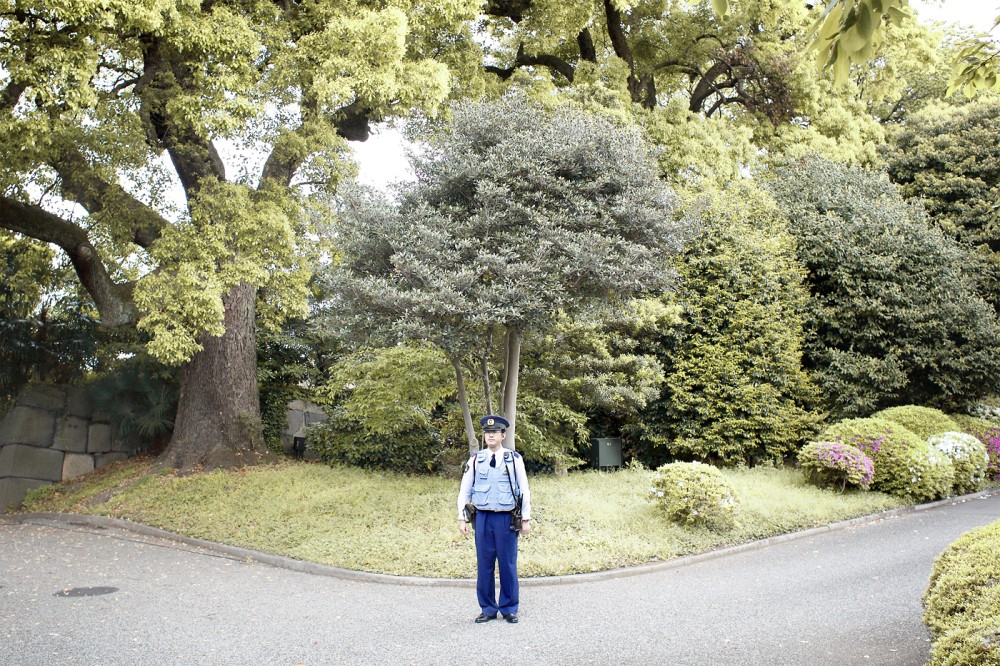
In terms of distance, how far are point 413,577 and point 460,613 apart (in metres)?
1.35

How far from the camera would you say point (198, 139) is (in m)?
11.9

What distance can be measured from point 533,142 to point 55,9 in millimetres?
5428

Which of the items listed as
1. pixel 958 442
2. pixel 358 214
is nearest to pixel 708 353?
pixel 958 442

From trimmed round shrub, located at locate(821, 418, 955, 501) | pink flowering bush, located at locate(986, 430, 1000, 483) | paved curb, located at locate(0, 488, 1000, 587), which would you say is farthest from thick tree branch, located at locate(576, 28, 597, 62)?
paved curb, located at locate(0, 488, 1000, 587)

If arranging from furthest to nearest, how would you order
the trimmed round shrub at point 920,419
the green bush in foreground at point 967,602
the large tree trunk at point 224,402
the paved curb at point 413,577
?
1. the trimmed round shrub at point 920,419
2. the large tree trunk at point 224,402
3. the paved curb at point 413,577
4. the green bush in foreground at point 967,602

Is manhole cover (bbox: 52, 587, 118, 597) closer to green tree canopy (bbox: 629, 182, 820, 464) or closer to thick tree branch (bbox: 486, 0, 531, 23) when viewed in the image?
green tree canopy (bbox: 629, 182, 820, 464)

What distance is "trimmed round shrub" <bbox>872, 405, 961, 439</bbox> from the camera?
1304cm

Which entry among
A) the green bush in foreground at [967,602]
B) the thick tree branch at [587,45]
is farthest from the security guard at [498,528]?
the thick tree branch at [587,45]

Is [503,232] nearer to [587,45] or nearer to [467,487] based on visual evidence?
[467,487]

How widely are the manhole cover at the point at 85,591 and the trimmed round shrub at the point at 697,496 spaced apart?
5.99m

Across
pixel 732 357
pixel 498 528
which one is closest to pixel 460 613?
pixel 498 528

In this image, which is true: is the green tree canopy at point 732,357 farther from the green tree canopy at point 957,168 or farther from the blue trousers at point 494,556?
the blue trousers at point 494,556

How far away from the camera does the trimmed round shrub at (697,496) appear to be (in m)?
8.95

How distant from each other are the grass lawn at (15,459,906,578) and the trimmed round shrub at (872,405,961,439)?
2266mm
